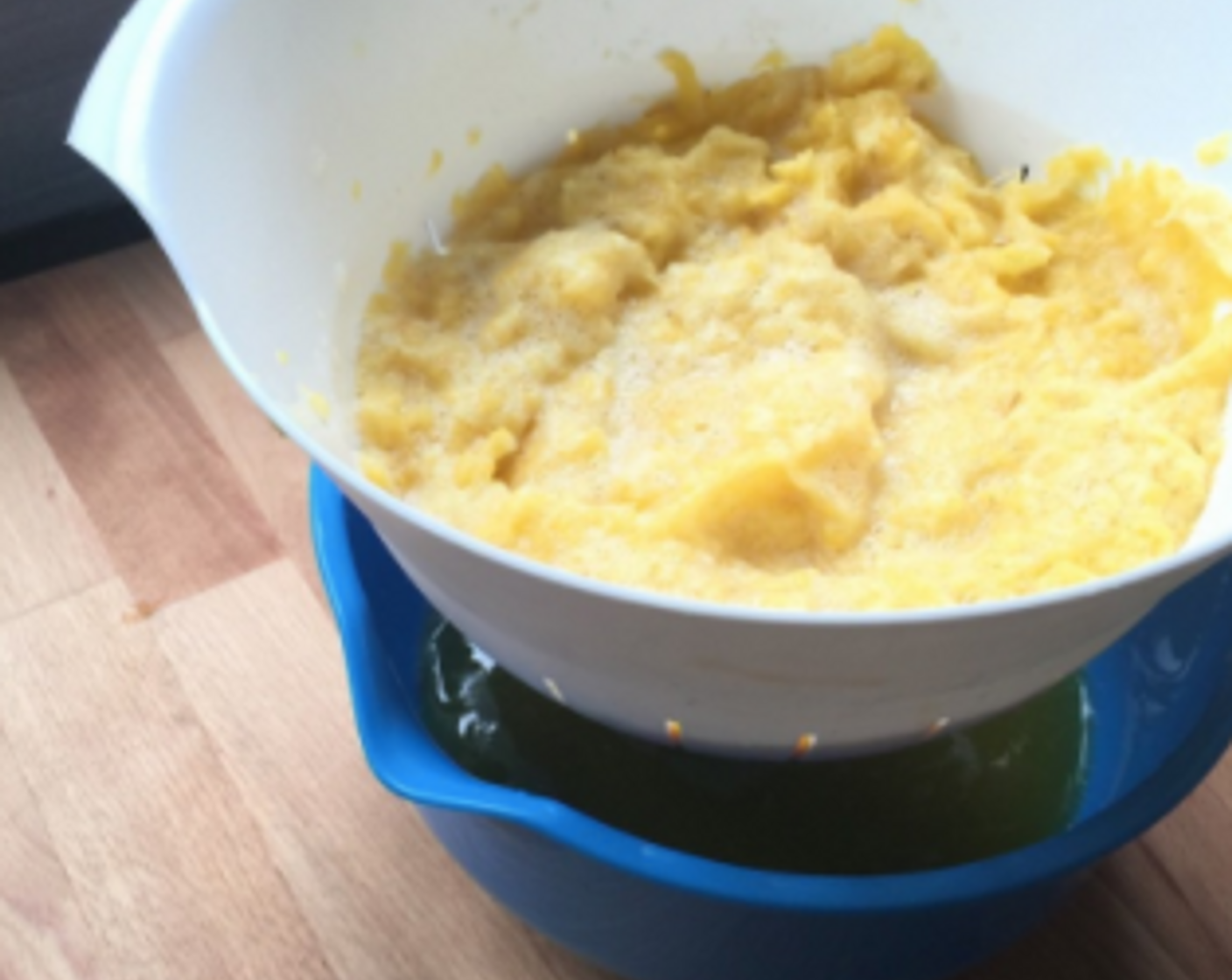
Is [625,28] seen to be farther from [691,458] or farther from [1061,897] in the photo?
[1061,897]

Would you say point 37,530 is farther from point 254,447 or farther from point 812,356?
point 812,356

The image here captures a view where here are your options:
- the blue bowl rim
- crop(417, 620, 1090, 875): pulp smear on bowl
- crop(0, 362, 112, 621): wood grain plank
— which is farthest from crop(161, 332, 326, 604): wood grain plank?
the blue bowl rim

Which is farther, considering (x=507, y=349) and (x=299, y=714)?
(x=299, y=714)

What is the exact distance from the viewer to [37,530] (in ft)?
2.94

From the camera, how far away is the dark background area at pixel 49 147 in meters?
0.96

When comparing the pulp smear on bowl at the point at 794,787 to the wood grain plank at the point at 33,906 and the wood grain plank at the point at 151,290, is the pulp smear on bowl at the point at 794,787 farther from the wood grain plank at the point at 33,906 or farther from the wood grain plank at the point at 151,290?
the wood grain plank at the point at 151,290

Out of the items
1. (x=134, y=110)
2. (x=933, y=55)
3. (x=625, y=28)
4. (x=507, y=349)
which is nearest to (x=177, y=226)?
(x=134, y=110)

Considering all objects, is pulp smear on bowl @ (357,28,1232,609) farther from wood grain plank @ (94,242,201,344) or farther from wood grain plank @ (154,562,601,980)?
wood grain plank @ (94,242,201,344)

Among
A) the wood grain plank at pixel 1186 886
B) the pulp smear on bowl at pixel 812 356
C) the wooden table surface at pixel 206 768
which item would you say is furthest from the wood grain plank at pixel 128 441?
the wood grain plank at pixel 1186 886

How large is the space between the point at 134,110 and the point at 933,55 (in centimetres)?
47

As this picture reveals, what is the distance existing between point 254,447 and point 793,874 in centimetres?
53

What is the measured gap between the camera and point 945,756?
707mm

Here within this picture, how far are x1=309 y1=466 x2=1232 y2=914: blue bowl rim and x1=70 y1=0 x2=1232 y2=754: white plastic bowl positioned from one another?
0.05m

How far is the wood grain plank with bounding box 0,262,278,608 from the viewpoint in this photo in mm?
884
